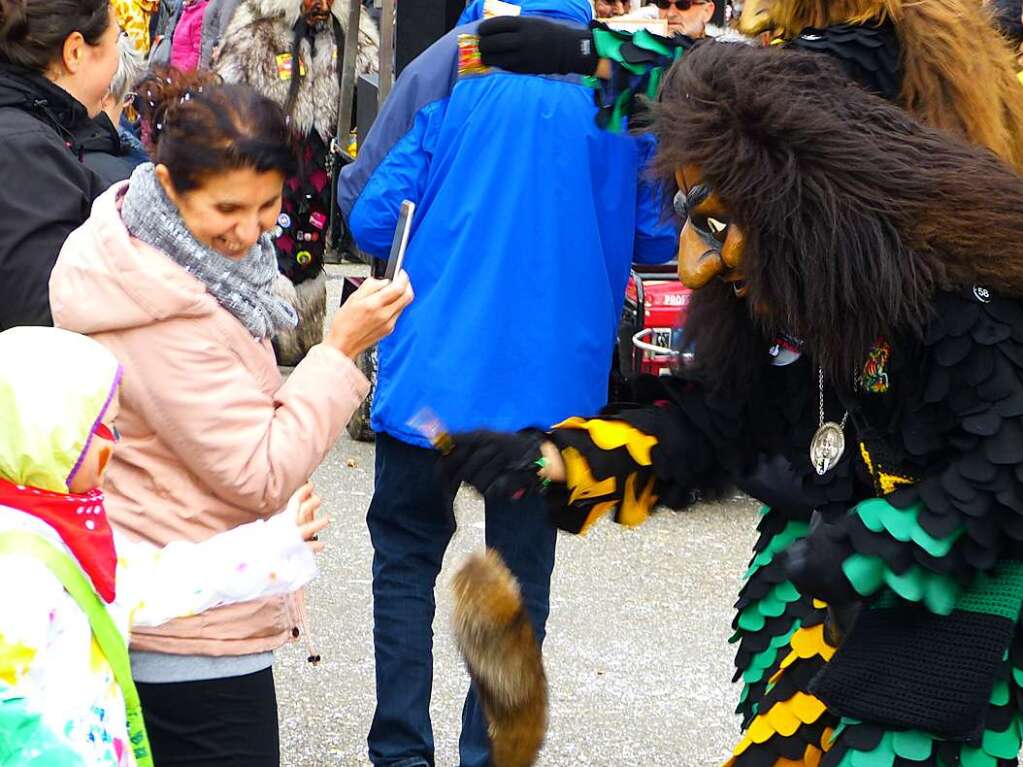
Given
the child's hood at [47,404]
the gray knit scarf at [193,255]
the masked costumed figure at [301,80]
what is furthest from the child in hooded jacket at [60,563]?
the masked costumed figure at [301,80]

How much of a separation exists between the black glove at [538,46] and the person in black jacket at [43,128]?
774mm

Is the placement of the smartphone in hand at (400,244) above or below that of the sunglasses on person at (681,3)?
above

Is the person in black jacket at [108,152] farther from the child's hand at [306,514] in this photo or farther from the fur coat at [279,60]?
the fur coat at [279,60]

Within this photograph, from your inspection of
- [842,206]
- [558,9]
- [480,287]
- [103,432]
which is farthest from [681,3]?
[103,432]

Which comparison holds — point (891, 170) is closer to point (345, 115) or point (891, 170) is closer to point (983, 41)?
point (983, 41)

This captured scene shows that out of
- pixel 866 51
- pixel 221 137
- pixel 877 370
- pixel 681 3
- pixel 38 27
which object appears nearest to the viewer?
pixel 877 370

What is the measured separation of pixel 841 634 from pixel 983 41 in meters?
→ 1.05

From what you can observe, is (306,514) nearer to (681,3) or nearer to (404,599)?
(404,599)

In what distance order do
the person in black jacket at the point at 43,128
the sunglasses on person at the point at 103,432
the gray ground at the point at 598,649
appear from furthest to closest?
the gray ground at the point at 598,649 → the person in black jacket at the point at 43,128 → the sunglasses on person at the point at 103,432

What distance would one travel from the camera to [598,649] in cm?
474

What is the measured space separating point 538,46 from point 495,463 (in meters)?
1.11

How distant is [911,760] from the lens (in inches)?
92.3

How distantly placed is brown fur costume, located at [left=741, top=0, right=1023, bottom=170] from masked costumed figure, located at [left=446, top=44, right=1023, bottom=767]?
26 cm

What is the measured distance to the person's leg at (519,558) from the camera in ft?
11.6
